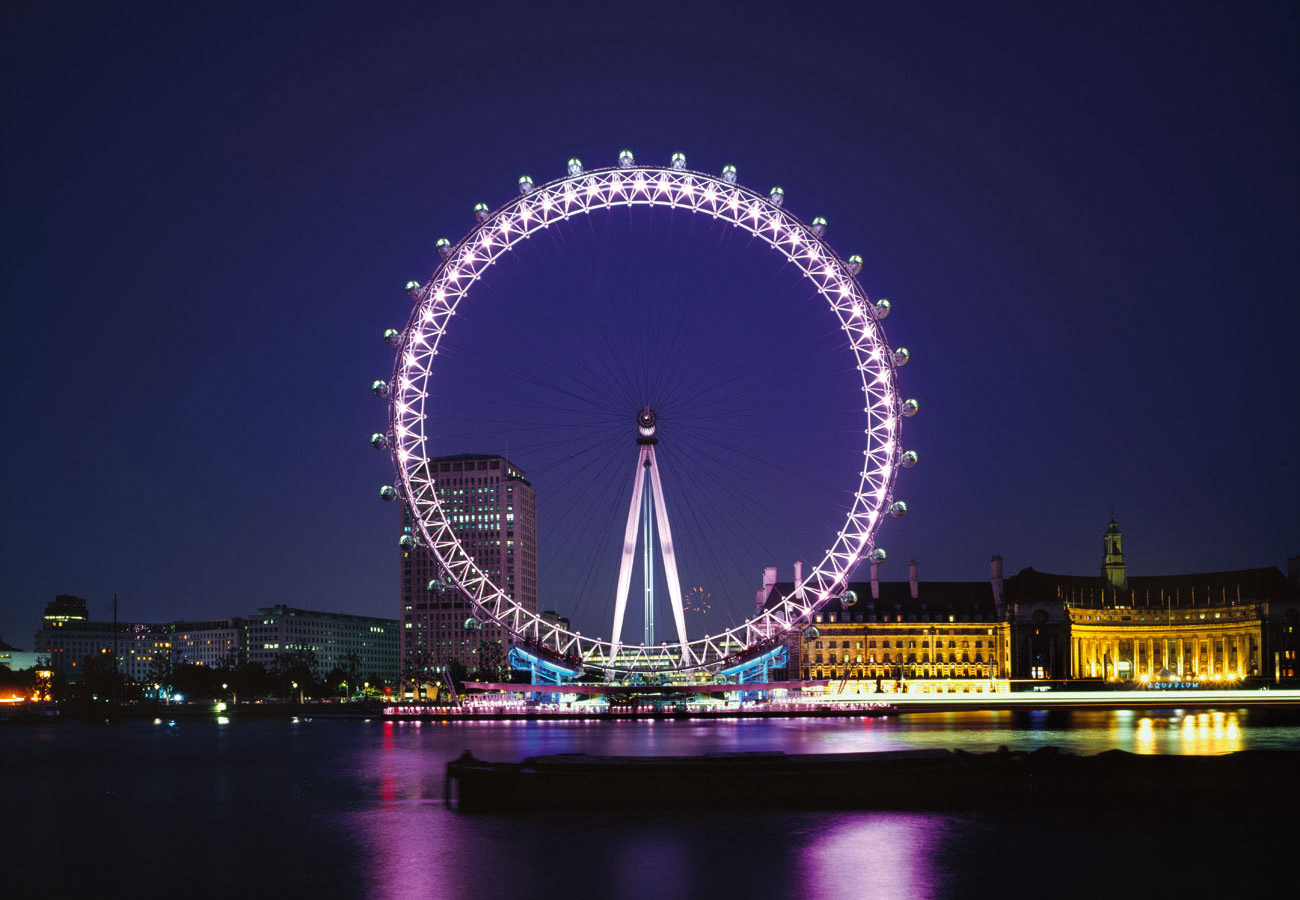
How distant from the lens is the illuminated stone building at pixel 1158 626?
520ft

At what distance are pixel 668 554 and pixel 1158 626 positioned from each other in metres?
119

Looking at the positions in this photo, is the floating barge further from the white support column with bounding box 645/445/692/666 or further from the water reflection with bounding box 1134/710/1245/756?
the white support column with bounding box 645/445/692/666

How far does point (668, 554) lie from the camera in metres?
72.8

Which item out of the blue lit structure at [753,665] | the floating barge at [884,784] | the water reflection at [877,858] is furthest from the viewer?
the blue lit structure at [753,665]

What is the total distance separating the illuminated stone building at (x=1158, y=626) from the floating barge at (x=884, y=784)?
436 feet

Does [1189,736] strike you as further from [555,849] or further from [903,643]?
[903,643]

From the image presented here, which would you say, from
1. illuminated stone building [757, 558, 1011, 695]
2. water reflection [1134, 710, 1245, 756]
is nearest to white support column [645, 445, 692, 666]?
water reflection [1134, 710, 1245, 756]

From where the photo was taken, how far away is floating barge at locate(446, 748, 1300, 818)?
32000 millimetres

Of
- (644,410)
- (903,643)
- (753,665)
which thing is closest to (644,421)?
(644,410)

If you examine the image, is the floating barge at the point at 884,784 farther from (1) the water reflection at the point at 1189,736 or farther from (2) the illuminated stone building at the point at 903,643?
(2) the illuminated stone building at the point at 903,643

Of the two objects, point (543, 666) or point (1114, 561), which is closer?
point (543, 666)

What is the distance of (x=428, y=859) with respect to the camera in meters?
24.8

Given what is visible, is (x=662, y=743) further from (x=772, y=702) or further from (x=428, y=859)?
(x=772, y=702)

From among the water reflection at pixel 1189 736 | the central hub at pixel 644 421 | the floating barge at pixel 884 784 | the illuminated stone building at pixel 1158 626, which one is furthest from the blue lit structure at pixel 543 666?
the illuminated stone building at pixel 1158 626
